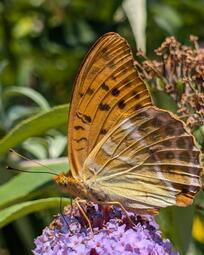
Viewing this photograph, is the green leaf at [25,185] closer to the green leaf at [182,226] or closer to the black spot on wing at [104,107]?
the green leaf at [182,226]

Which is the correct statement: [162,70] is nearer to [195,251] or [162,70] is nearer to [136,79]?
[136,79]

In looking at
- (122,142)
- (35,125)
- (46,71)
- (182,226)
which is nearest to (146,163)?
(122,142)

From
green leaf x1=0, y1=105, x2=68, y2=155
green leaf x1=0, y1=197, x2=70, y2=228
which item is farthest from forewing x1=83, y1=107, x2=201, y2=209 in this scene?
green leaf x1=0, y1=105, x2=68, y2=155

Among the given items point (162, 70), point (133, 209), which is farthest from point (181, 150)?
point (162, 70)

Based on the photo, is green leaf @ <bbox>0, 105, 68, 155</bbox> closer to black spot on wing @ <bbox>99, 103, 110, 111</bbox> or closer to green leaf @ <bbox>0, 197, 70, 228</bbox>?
green leaf @ <bbox>0, 197, 70, 228</bbox>

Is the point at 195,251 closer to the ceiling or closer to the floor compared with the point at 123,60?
closer to the floor

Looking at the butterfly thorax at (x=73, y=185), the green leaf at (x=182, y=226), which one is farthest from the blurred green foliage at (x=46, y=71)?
the butterfly thorax at (x=73, y=185)
